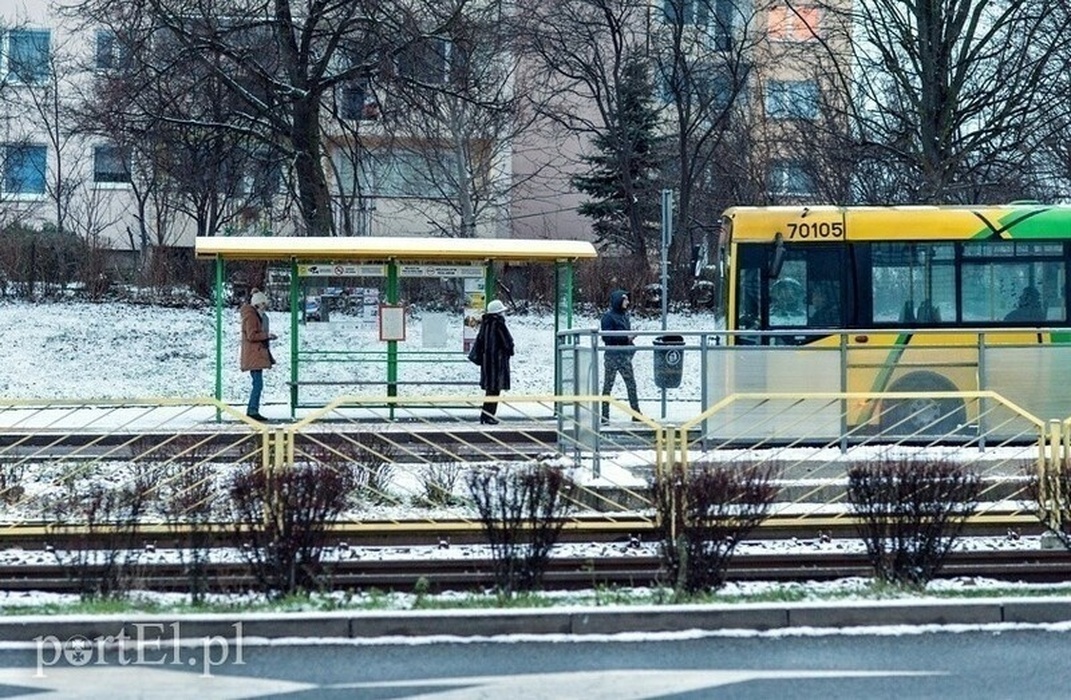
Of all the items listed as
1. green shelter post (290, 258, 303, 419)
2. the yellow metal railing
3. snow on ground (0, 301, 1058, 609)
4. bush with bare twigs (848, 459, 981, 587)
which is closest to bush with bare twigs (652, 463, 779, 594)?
the yellow metal railing

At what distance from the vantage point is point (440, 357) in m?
23.8

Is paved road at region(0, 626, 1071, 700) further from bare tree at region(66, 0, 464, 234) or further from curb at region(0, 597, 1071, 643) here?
bare tree at region(66, 0, 464, 234)

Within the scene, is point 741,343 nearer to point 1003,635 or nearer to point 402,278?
point 402,278

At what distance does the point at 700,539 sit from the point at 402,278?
42.4 ft

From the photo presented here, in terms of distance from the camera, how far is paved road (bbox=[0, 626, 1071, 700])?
27.6 ft

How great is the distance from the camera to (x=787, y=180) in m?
42.2

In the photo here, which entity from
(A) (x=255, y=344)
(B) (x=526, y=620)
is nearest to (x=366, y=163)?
(A) (x=255, y=344)

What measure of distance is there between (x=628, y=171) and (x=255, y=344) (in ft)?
60.9

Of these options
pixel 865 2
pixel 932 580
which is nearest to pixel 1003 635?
pixel 932 580

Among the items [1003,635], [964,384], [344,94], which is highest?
[344,94]

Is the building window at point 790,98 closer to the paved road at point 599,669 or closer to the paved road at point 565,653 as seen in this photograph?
the paved road at point 565,653

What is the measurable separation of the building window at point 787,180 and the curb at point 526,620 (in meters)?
29.9

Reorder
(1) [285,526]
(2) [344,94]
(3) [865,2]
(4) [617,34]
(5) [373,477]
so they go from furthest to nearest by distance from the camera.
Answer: (4) [617,34] → (2) [344,94] → (3) [865,2] → (5) [373,477] → (1) [285,526]

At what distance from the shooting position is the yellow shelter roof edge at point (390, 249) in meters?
22.2
